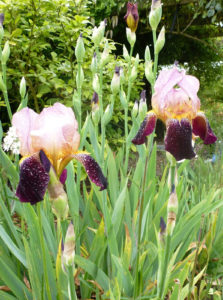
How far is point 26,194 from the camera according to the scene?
63cm

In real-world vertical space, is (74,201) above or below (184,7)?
below

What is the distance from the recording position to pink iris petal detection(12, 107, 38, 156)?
676 mm

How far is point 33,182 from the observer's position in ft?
2.05

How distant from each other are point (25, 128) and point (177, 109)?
0.37 m

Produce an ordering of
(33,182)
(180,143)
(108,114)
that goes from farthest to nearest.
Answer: (108,114) < (180,143) < (33,182)

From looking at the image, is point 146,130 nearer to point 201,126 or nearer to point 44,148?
point 201,126

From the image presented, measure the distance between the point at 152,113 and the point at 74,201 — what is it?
1.56ft

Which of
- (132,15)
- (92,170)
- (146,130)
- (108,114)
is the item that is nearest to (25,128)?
(92,170)

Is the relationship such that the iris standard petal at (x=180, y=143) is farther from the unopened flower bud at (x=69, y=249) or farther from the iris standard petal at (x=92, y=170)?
the unopened flower bud at (x=69, y=249)

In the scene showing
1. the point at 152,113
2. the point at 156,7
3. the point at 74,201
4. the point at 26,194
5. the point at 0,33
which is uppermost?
Answer: the point at 156,7

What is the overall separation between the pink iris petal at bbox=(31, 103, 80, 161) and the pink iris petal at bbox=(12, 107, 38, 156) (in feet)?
0.06

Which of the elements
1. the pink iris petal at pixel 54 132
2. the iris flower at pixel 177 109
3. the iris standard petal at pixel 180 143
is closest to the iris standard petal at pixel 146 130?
the iris flower at pixel 177 109

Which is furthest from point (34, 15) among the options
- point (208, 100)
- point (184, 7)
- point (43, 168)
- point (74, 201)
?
point (208, 100)

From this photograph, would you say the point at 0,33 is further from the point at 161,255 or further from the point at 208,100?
the point at 208,100
